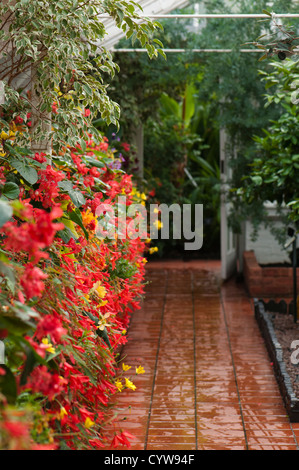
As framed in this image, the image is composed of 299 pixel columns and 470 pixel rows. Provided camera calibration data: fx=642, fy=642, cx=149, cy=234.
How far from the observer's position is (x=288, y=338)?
5.08 meters

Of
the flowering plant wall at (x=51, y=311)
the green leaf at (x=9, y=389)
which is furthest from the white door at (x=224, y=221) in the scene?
the green leaf at (x=9, y=389)

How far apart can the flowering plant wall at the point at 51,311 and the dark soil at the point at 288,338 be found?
1273 millimetres

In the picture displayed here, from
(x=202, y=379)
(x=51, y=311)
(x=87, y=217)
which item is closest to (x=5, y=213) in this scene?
(x=51, y=311)

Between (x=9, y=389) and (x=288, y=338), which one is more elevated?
(x=9, y=389)

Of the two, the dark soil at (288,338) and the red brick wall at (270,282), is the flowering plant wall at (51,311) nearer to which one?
the dark soil at (288,338)

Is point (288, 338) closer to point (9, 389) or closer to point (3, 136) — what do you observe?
point (3, 136)

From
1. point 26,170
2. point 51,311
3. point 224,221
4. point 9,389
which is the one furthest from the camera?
point 224,221

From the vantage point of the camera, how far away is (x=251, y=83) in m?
6.61

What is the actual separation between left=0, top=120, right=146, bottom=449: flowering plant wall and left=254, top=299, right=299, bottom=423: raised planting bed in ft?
3.68

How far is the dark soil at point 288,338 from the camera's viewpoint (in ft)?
13.8

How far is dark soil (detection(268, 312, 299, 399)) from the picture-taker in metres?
4.21

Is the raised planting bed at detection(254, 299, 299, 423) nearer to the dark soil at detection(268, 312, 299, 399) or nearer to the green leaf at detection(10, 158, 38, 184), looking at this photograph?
the dark soil at detection(268, 312, 299, 399)

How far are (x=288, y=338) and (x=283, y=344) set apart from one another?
20 cm

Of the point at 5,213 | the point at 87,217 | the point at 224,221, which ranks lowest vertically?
the point at 224,221
